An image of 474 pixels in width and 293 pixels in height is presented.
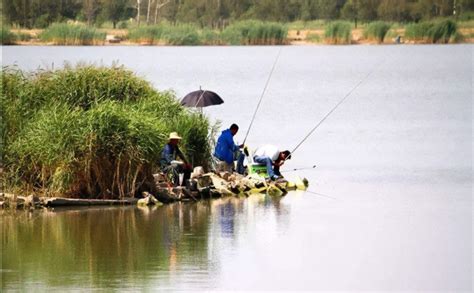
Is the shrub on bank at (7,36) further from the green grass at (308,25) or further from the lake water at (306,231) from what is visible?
the lake water at (306,231)

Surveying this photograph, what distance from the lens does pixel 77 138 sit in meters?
18.1

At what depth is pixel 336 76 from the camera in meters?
51.7

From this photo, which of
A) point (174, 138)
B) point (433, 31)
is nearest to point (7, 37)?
point (433, 31)

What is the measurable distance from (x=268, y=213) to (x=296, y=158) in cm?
682

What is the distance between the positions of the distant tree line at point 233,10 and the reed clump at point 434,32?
4.59m

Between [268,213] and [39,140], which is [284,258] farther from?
[39,140]

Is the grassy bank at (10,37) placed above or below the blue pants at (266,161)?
below

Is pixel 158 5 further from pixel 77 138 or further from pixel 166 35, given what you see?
pixel 77 138

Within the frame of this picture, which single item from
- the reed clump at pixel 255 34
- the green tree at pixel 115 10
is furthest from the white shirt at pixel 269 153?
the green tree at pixel 115 10

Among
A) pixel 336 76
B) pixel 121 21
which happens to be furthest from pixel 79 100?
pixel 121 21

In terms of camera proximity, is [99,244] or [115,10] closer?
[99,244]

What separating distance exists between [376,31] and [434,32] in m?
2.75

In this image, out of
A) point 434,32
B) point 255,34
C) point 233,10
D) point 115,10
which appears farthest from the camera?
point 233,10

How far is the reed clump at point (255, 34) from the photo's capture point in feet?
210
